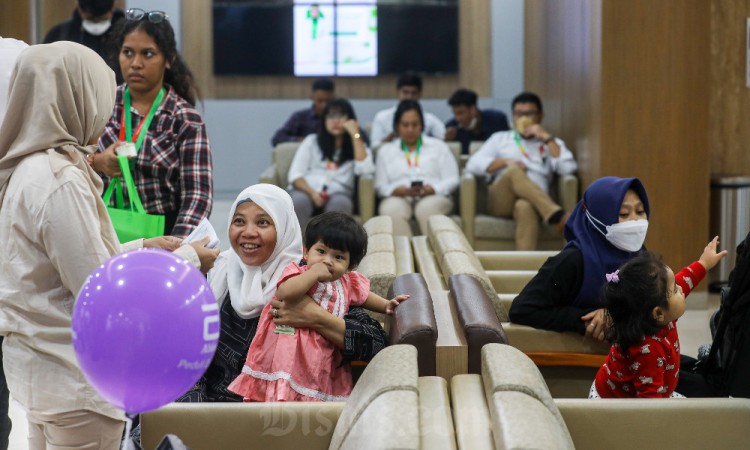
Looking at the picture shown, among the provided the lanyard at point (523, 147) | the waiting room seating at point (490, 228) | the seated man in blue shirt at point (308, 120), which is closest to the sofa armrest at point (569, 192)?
the waiting room seating at point (490, 228)

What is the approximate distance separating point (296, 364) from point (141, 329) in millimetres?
1056

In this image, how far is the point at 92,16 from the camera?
204 inches

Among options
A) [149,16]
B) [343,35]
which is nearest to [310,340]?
[149,16]

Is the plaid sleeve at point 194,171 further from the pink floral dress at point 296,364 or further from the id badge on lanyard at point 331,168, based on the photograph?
the id badge on lanyard at point 331,168

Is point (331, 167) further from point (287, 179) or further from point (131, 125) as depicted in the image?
point (131, 125)

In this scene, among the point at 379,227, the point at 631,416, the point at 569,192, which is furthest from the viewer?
the point at 569,192

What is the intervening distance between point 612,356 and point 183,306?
1.64m

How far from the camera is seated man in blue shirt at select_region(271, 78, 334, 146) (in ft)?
29.9

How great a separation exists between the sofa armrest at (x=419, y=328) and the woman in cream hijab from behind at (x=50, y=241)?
0.79 meters

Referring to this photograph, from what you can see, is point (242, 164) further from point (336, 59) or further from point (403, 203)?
point (403, 203)

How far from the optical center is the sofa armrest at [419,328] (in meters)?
2.74

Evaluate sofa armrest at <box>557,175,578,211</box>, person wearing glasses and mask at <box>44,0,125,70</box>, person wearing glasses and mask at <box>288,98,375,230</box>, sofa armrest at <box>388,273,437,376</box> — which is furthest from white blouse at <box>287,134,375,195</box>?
sofa armrest at <box>388,273,437,376</box>

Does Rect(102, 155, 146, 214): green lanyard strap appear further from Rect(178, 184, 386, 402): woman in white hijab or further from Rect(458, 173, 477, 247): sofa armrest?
Rect(458, 173, 477, 247): sofa armrest

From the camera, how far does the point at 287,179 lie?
8211 mm
